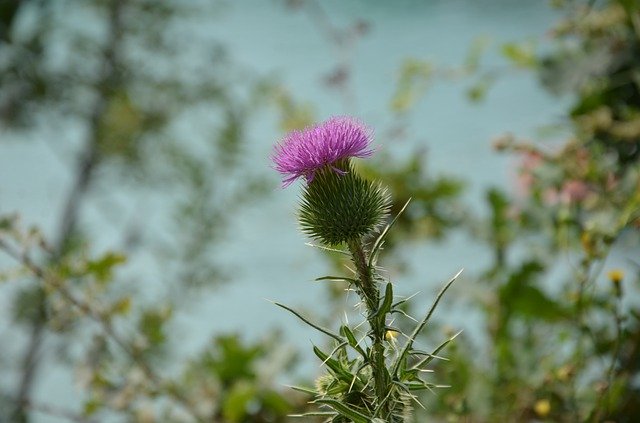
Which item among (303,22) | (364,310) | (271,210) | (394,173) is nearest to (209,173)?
(271,210)

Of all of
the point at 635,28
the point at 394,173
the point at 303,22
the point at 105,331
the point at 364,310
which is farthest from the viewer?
the point at 303,22

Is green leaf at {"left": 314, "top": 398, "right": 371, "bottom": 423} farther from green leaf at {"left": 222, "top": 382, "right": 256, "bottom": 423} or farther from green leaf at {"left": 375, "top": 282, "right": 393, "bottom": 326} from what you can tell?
green leaf at {"left": 222, "top": 382, "right": 256, "bottom": 423}

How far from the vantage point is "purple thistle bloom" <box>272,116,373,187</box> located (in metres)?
0.35

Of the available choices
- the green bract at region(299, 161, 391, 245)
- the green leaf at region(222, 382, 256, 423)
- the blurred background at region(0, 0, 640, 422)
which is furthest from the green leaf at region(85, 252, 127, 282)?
the green bract at region(299, 161, 391, 245)

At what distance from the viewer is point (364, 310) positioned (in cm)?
33

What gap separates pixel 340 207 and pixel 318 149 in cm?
3

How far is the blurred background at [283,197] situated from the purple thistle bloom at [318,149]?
22cm

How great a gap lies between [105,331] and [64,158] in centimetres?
116

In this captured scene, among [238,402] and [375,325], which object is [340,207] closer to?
[375,325]

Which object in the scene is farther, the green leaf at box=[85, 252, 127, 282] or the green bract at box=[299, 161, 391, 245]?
the green leaf at box=[85, 252, 127, 282]

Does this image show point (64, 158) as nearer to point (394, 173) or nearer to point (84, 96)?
point (84, 96)

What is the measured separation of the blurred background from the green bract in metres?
0.19

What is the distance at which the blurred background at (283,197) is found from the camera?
0.74 metres

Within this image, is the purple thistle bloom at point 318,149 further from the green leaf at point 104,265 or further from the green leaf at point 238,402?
the green leaf at point 238,402
